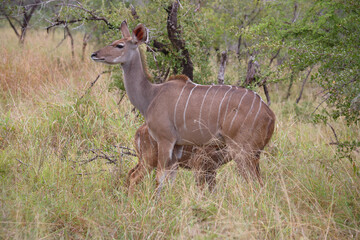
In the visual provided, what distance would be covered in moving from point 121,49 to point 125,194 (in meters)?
1.25

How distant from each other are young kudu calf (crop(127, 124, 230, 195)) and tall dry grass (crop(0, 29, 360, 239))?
0.09 m

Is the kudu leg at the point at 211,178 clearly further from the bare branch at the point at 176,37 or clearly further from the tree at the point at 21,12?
the tree at the point at 21,12

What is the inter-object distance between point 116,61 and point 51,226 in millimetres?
1568

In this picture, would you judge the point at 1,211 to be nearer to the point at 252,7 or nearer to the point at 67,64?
the point at 67,64

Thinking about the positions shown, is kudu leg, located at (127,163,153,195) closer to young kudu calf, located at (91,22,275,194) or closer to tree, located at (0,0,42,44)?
young kudu calf, located at (91,22,275,194)

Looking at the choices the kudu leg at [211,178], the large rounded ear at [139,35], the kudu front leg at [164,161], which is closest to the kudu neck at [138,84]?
the large rounded ear at [139,35]

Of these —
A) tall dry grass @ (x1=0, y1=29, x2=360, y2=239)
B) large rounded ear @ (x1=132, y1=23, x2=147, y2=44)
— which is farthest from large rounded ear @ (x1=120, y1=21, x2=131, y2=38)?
tall dry grass @ (x1=0, y1=29, x2=360, y2=239)

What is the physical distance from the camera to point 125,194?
137 inches

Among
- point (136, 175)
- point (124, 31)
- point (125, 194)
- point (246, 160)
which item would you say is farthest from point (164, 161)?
point (124, 31)

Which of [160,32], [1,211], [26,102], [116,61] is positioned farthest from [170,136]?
[26,102]

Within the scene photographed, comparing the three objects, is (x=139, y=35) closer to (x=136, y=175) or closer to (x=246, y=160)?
(x=136, y=175)

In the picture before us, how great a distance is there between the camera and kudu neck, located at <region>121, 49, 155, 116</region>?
379 cm

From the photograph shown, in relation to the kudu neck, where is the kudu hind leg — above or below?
below

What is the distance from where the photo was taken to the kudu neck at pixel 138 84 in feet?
12.4
